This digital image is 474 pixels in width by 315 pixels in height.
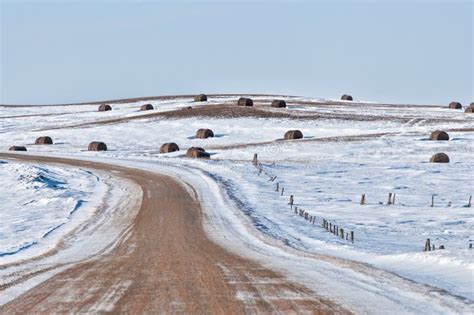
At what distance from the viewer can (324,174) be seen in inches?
2019

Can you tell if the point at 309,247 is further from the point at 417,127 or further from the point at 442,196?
the point at 417,127

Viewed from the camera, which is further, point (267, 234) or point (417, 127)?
point (417, 127)

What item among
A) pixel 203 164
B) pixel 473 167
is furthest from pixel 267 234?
pixel 473 167

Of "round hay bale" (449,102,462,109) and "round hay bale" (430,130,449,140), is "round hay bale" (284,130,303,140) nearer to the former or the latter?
"round hay bale" (430,130,449,140)

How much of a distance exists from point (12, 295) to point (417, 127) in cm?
6865

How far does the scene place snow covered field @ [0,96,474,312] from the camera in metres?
24.9

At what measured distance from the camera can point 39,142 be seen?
7644 centimetres

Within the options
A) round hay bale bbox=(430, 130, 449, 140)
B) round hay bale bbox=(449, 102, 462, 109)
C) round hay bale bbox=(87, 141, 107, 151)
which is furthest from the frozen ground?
round hay bale bbox=(449, 102, 462, 109)

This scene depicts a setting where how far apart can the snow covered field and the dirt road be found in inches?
120

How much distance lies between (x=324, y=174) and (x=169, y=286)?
37.5 m

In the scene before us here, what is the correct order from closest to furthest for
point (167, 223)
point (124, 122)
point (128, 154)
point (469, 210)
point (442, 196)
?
point (167, 223), point (469, 210), point (442, 196), point (128, 154), point (124, 122)

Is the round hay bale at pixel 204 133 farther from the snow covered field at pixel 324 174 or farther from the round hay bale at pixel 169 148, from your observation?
the round hay bale at pixel 169 148

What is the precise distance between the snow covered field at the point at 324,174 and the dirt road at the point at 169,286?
10.0 ft

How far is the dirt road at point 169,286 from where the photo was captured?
1238cm
